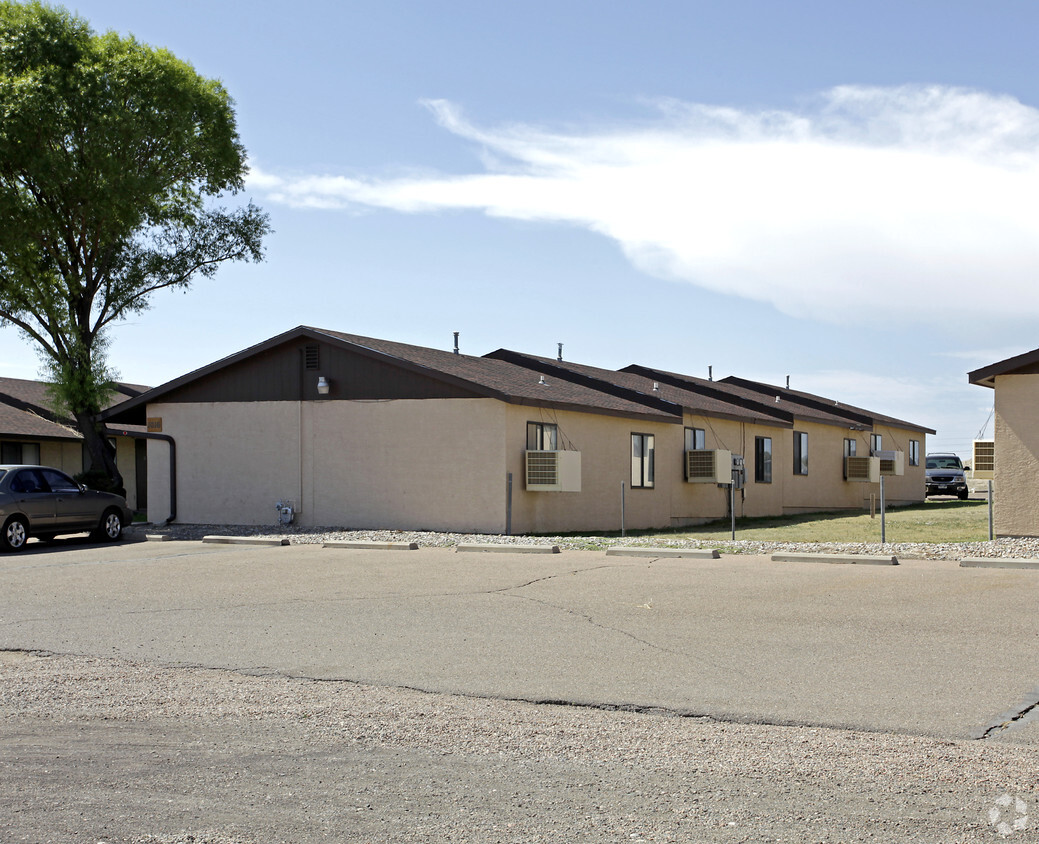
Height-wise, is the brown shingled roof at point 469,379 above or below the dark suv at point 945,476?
above

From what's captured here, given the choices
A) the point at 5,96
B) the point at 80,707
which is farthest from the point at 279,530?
the point at 80,707

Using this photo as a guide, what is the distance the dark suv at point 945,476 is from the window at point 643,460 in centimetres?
2395

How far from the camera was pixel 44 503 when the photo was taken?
19.8 metres

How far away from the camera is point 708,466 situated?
91.8 ft

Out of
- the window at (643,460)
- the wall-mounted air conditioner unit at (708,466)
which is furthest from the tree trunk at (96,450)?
the wall-mounted air conditioner unit at (708,466)

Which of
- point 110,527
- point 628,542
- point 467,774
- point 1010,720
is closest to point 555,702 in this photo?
point 467,774

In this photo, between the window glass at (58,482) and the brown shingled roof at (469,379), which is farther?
the brown shingled roof at (469,379)

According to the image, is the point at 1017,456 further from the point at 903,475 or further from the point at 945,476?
the point at 945,476

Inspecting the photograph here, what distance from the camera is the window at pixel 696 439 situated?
28875 mm

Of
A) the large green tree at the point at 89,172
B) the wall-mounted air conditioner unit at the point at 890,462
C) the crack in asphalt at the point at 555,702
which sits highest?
the large green tree at the point at 89,172

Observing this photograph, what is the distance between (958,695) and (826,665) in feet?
3.71

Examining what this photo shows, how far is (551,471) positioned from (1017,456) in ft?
28.5

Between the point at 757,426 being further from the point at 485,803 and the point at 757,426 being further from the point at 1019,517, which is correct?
the point at 485,803

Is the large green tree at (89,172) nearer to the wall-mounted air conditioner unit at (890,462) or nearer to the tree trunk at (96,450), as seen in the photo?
the tree trunk at (96,450)
